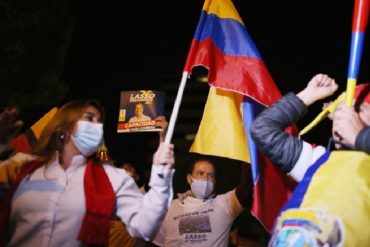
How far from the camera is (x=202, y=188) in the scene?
5.51m

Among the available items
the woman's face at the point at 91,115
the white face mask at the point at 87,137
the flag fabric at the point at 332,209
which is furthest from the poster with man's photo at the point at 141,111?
the flag fabric at the point at 332,209

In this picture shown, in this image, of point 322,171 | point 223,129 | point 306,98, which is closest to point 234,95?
point 223,129

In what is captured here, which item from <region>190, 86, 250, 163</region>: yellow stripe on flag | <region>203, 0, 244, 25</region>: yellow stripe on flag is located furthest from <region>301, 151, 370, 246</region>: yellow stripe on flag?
<region>203, 0, 244, 25</region>: yellow stripe on flag

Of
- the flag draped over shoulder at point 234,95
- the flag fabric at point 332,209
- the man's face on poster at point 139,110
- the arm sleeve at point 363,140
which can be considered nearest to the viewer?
the flag fabric at point 332,209

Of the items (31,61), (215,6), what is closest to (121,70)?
(31,61)

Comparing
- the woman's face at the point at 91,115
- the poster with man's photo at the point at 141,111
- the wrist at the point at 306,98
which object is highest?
the wrist at the point at 306,98

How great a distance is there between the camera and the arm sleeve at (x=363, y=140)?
258 cm

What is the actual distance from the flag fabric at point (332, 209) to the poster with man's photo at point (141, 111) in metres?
3.06

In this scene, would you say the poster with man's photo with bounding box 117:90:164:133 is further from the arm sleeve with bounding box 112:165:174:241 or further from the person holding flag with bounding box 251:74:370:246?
the person holding flag with bounding box 251:74:370:246

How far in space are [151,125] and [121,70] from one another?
12.2 m

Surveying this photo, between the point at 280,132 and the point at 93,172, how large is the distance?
125 cm

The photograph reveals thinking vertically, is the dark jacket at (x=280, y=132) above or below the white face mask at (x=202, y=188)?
above

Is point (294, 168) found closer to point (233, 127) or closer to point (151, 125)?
point (233, 127)

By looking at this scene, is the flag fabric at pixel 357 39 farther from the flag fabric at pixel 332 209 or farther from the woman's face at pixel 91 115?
the woman's face at pixel 91 115
